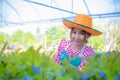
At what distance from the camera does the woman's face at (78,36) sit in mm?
2898

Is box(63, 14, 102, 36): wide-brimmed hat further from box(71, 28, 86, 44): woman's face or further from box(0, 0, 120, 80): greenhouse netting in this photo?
box(0, 0, 120, 80): greenhouse netting

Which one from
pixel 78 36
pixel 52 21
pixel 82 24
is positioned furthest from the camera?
pixel 52 21

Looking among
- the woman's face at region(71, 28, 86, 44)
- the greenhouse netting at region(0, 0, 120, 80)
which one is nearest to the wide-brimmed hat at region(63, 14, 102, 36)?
the woman's face at region(71, 28, 86, 44)

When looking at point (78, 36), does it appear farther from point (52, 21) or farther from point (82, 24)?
point (52, 21)

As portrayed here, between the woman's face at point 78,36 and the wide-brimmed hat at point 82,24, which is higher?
the wide-brimmed hat at point 82,24

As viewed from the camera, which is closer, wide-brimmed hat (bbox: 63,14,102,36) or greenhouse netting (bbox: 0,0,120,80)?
wide-brimmed hat (bbox: 63,14,102,36)

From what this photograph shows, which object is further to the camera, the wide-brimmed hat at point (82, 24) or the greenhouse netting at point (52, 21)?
the greenhouse netting at point (52, 21)

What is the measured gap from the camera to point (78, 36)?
2.89 metres

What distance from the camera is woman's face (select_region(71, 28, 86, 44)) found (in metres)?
2.90

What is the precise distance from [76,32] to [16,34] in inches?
433

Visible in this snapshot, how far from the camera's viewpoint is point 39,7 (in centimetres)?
1390

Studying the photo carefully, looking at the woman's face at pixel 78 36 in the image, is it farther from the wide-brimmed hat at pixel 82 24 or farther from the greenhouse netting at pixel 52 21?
the greenhouse netting at pixel 52 21

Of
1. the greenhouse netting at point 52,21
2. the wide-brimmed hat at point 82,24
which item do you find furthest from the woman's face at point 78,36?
the greenhouse netting at point 52,21

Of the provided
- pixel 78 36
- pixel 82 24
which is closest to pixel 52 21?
pixel 82 24
